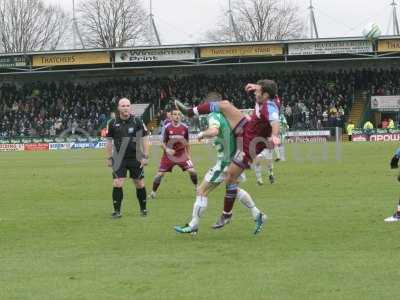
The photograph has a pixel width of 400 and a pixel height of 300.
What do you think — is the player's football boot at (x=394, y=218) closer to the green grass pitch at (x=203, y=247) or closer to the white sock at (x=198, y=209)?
the green grass pitch at (x=203, y=247)

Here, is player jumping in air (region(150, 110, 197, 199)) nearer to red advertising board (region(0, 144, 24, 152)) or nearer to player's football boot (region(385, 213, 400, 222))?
player's football boot (region(385, 213, 400, 222))

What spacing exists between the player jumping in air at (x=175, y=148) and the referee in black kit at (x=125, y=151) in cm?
370

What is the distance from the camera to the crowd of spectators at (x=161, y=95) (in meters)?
50.8

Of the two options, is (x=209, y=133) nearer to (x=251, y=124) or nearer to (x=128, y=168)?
(x=251, y=124)

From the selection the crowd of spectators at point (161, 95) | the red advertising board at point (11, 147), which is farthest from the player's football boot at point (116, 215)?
the red advertising board at point (11, 147)

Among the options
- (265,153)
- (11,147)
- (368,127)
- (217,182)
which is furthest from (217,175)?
(11,147)

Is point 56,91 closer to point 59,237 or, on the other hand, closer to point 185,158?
point 185,158

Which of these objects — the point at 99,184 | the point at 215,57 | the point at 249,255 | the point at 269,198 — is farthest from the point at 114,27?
the point at 249,255

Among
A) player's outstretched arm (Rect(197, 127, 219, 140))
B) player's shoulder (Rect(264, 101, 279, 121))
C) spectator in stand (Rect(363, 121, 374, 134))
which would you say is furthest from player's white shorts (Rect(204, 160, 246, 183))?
spectator in stand (Rect(363, 121, 374, 134))

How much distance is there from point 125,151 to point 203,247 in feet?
12.7

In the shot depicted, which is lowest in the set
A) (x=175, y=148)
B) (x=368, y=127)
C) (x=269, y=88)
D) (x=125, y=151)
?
(x=368, y=127)

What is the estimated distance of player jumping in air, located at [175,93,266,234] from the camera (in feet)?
33.7

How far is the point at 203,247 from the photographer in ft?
30.8

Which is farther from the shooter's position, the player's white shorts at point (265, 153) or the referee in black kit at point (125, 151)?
the referee in black kit at point (125, 151)
